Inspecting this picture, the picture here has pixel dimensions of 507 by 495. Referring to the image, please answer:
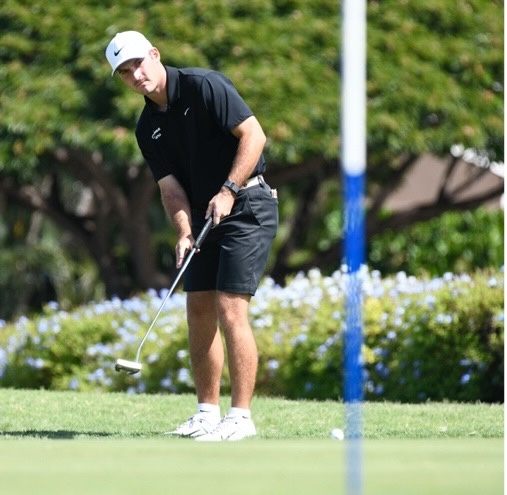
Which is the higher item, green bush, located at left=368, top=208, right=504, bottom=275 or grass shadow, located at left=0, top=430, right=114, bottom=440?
green bush, located at left=368, top=208, right=504, bottom=275

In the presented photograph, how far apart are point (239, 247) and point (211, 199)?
0.27 meters

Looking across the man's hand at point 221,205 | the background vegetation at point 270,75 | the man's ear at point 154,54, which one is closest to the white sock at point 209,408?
the man's hand at point 221,205

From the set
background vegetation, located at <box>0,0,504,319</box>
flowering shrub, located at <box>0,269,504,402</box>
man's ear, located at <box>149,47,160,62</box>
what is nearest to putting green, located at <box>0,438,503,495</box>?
man's ear, located at <box>149,47,160,62</box>

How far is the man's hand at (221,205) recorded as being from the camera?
6387 millimetres

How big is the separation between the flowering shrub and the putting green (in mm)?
3853

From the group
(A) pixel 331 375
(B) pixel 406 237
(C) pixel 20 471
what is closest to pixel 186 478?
(C) pixel 20 471

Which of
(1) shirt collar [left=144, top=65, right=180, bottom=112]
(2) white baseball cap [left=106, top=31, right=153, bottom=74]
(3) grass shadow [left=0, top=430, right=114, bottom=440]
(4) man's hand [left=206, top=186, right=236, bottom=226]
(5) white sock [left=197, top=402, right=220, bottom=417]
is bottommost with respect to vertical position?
(3) grass shadow [left=0, top=430, right=114, bottom=440]

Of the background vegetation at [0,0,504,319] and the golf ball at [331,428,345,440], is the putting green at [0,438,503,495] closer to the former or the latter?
the golf ball at [331,428,345,440]

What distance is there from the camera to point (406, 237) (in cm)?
1917

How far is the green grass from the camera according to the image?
14.4 ft

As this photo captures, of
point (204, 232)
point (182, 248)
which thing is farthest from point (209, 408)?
point (204, 232)

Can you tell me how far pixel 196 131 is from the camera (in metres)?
6.60

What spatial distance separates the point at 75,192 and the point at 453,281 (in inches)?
456

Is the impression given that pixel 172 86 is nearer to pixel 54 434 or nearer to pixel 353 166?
pixel 54 434
